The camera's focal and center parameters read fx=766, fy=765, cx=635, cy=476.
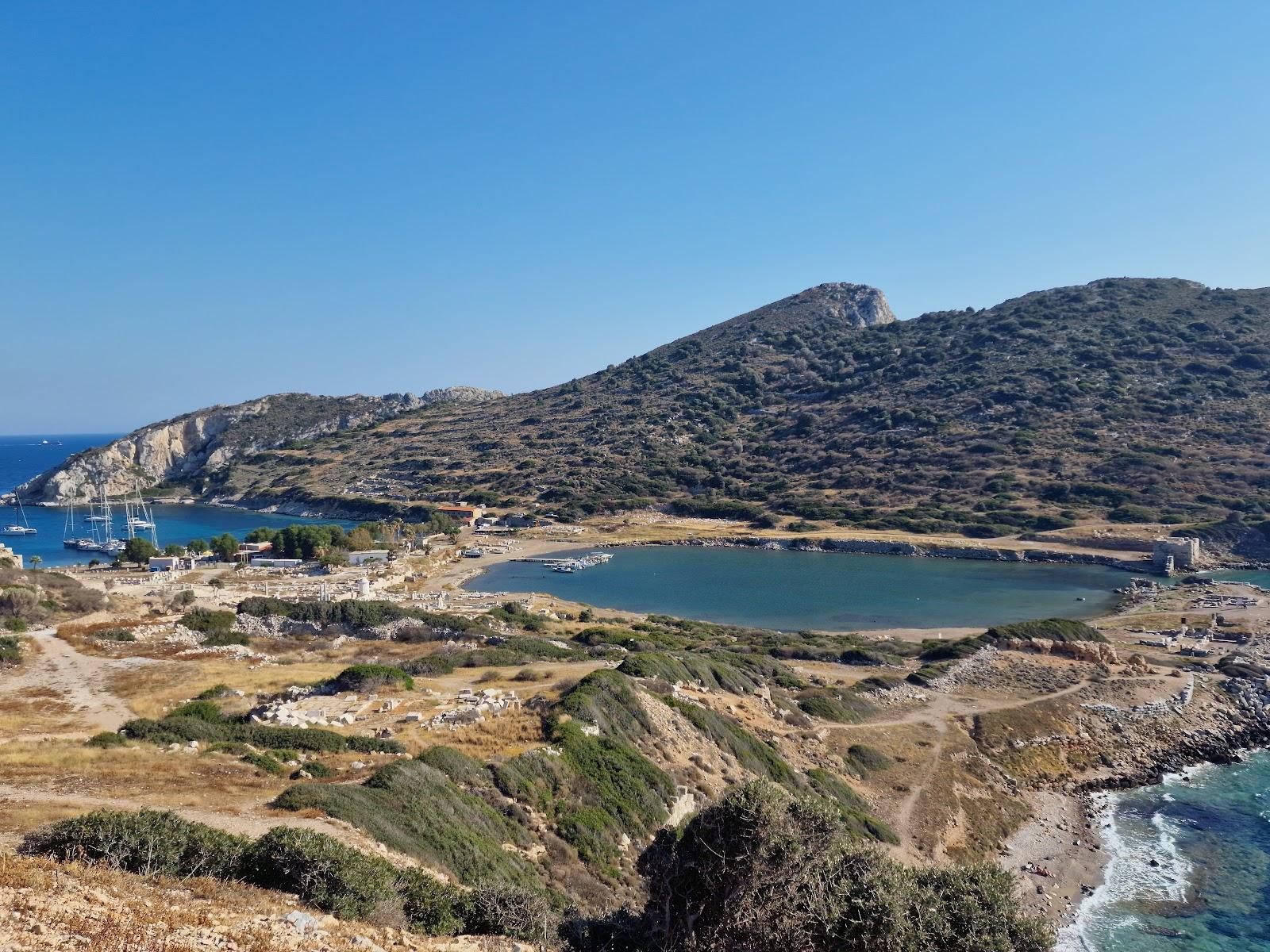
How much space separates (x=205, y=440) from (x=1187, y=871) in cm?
16407

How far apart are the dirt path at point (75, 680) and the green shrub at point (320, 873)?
365 inches

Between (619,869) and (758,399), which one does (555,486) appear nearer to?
(758,399)

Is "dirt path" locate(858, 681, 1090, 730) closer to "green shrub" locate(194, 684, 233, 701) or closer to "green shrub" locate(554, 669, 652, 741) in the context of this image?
"green shrub" locate(554, 669, 652, 741)

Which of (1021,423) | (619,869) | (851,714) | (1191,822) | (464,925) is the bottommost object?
(1191,822)

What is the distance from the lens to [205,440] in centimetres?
14988

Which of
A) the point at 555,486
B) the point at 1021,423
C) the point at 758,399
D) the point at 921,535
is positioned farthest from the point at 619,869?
the point at 758,399

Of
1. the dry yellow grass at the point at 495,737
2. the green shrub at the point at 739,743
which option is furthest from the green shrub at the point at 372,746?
the green shrub at the point at 739,743

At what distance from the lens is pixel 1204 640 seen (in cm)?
3944

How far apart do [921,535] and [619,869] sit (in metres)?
71.3

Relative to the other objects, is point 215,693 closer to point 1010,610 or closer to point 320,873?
point 320,873

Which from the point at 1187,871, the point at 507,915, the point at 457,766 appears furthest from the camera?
the point at 1187,871

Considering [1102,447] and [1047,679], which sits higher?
[1102,447]

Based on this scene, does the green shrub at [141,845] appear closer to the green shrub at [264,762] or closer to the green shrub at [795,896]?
the green shrub at [264,762]

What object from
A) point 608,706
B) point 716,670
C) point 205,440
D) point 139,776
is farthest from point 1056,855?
point 205,440
